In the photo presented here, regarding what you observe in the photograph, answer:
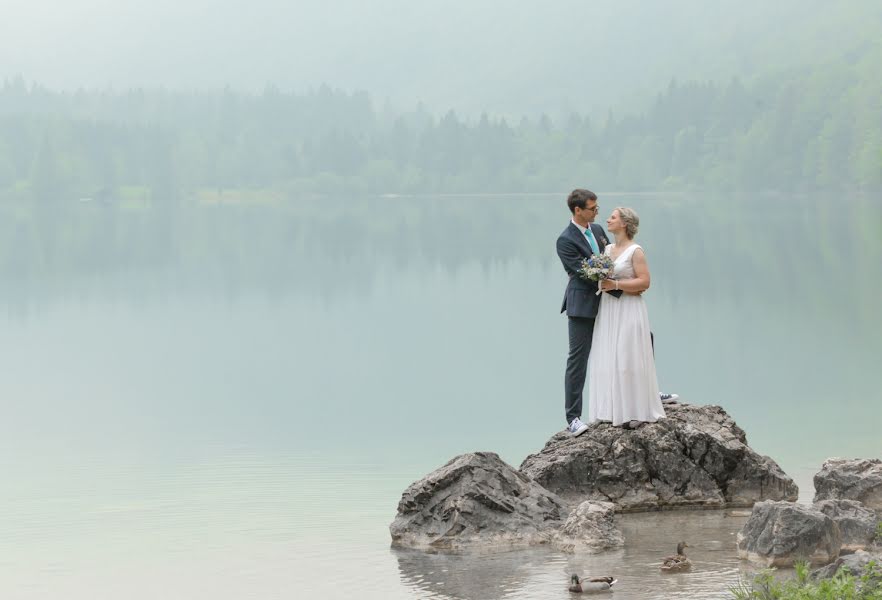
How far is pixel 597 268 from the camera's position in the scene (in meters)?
11.9

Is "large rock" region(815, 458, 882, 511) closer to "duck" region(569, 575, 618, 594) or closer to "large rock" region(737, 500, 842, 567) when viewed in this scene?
"large rock" region(737, 500, 842, 567)

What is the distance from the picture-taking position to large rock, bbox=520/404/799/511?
37.8 feet

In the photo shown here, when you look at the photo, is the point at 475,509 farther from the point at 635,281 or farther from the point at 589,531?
the point at 635,281

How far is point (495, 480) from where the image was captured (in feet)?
35.0

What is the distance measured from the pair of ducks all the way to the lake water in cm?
10

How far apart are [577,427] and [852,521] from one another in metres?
2.85

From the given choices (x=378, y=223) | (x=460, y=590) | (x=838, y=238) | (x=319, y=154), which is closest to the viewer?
(x=460, y=590)

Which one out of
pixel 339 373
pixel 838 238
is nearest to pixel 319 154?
pixel 838 238

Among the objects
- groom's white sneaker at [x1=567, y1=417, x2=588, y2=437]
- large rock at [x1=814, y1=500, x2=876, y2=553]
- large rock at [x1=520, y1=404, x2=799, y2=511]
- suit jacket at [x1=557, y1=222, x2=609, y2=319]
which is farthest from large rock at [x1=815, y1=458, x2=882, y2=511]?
suit jacket at [x1=557, y1=222, x2=609, y2=319]

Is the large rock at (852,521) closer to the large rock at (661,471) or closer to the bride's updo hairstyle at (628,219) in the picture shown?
the large rock at (661,471)

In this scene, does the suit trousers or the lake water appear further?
the suit trousers

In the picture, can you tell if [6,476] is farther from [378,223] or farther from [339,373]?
[378,223]

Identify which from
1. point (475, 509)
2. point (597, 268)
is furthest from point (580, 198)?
point (475, 509)

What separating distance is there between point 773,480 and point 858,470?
708 millimetres
